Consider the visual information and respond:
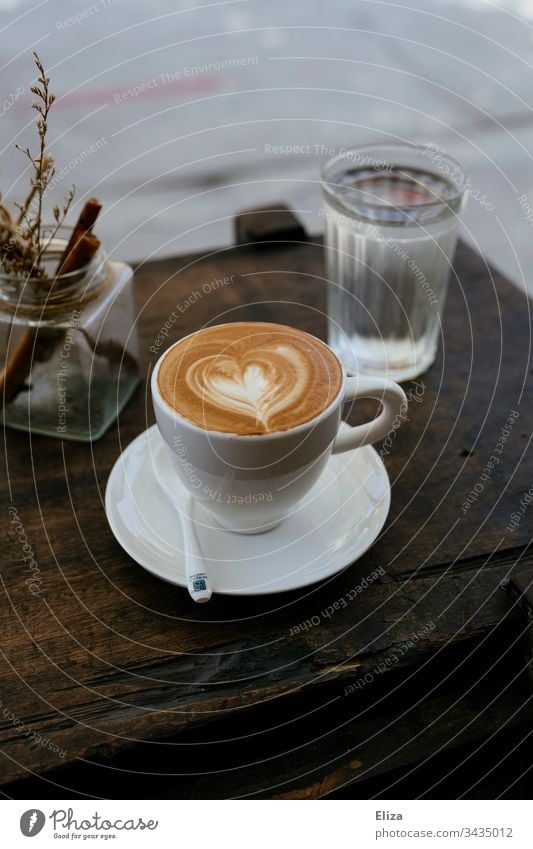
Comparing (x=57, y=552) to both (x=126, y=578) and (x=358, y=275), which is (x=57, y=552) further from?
(x=358, y=275)

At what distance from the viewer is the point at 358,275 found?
0.68 m

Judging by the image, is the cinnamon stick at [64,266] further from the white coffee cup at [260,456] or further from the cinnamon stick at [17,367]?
the white coffee cup at [260,456]

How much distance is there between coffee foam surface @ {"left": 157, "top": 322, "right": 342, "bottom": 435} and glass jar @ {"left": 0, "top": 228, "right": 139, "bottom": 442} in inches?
4.7

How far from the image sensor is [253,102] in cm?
171

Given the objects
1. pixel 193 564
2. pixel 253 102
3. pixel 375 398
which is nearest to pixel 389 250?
pixel 375 398

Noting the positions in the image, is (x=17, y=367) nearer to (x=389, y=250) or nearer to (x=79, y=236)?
(x=79, y=236)

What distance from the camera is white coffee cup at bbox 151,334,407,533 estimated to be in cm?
46

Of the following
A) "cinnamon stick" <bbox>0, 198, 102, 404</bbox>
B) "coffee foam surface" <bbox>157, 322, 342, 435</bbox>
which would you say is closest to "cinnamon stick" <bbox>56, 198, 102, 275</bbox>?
"cinnamon stick" <bbox>0, 198, 102, 404</bbox>

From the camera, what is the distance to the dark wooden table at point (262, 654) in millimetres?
446

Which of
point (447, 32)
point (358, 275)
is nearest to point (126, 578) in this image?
point (358, 275)

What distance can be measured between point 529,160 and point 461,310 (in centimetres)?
87

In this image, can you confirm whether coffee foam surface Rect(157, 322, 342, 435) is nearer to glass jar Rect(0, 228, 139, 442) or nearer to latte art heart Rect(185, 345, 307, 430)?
latte art heart Rect(185, 345, 307, 430)

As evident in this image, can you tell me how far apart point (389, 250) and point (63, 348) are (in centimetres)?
25
